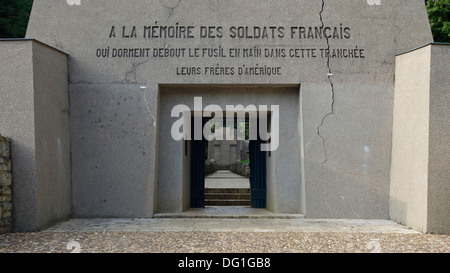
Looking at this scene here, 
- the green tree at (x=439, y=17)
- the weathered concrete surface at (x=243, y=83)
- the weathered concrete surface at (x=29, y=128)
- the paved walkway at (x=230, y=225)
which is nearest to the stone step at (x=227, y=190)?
the weathered concrete surface at (x=243, y=83)

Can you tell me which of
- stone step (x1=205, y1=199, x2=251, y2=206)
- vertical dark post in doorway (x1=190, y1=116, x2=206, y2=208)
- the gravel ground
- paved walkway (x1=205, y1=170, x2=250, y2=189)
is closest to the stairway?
stone step (x1=205, y1=199, x2=251, y2=206)

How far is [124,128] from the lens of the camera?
25.3 feet

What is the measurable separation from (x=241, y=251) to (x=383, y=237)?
238 centimetres

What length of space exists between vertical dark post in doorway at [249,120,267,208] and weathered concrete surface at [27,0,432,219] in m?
1.47

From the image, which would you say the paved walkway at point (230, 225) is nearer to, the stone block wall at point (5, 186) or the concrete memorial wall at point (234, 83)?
the concrete memorial wall at point (234, 83)

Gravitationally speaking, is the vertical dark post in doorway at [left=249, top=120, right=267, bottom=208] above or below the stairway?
above

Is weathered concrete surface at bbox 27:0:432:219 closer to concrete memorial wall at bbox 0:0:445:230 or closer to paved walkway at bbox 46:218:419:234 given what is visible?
concrete memorial wall at bbox 0:0:445:230

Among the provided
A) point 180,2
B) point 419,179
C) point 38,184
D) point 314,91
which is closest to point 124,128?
point 38,184

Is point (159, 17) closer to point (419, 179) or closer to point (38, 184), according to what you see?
point (38, 184)

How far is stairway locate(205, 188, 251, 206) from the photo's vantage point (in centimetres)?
1123

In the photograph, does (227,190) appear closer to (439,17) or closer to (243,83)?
(243,83)

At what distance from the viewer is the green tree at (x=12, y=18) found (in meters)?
13.2

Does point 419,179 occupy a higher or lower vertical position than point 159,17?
lower
